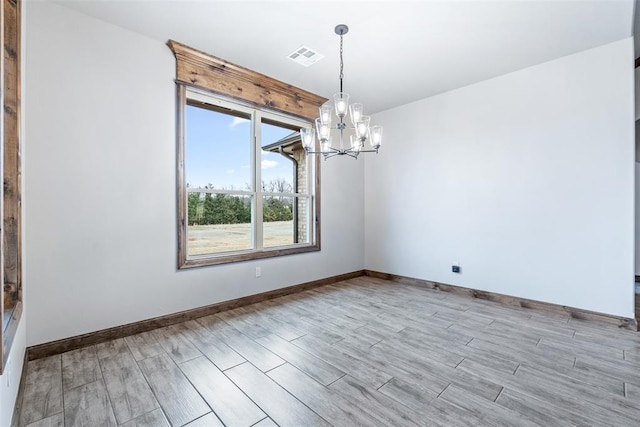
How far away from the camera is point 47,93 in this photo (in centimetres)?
235

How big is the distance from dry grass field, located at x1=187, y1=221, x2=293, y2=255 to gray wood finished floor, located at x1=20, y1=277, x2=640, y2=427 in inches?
32.2


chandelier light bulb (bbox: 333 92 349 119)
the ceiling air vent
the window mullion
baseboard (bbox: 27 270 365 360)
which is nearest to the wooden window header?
the window mullion

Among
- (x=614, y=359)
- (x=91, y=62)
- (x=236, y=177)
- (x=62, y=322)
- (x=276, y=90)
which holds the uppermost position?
(x=276, y=90)

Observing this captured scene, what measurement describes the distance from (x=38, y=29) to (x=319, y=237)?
3.65 metres

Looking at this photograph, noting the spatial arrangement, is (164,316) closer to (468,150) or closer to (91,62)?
(91,62)

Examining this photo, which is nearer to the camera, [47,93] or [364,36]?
[47,93]

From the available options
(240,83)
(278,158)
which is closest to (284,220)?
(278,158)

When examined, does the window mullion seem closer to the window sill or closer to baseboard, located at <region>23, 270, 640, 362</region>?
the window sill

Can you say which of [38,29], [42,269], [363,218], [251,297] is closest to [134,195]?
[42,269]

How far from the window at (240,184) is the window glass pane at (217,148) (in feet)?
0.04

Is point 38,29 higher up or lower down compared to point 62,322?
higher up

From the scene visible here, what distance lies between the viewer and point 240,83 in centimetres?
354

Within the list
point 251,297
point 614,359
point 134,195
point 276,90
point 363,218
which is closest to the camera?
point 614,359

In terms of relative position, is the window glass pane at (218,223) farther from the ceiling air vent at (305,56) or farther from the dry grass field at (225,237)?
the ceiling air vent at (305,56)
